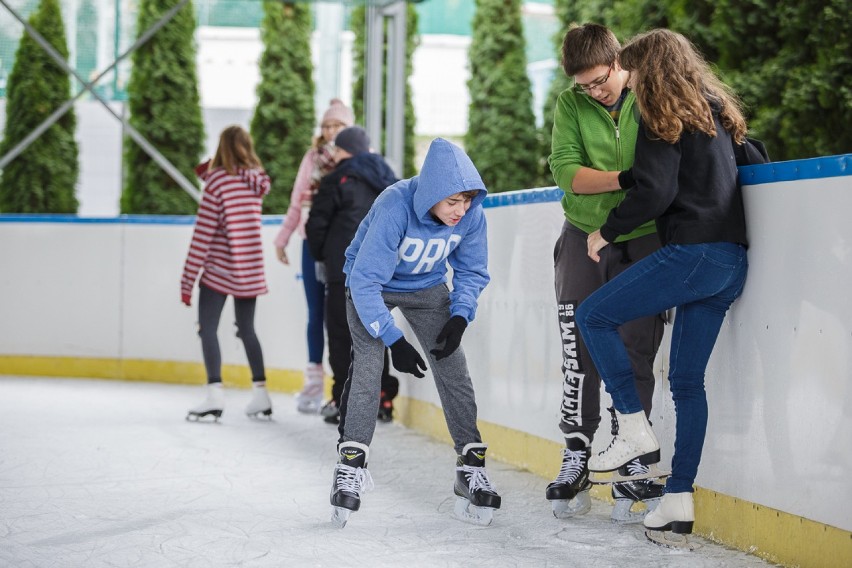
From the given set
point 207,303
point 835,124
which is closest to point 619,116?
point 207,303

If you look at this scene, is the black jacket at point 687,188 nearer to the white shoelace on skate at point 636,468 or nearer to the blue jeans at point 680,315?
the blue jeans at point 680,315

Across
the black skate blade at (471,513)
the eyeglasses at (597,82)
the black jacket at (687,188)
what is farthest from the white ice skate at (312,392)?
the black jacket at (687,188)

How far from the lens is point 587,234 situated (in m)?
3.65

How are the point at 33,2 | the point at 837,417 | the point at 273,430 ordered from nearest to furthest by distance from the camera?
the point at 837,417
the point at 273,430
the point at 33,2

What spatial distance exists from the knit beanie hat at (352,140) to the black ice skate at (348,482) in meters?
2.35

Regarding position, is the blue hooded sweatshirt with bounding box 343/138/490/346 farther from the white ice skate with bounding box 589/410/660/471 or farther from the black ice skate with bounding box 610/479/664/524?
the black ice skate with bounding box 610/479/664/524

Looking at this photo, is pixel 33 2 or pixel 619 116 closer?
pixel 619 116

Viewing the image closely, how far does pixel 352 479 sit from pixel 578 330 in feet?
2.79

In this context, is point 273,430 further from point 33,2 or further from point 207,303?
point 33,2

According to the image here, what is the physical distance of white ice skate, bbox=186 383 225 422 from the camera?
600 centimetres

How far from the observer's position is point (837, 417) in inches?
114

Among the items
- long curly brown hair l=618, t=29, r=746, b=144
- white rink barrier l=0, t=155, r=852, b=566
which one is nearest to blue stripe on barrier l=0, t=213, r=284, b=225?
white rink barrier l=0, t=155, r=852, b=566

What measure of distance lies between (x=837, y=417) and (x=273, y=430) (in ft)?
11.1

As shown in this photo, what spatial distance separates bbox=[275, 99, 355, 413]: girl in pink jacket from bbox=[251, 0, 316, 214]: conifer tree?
8407mm
